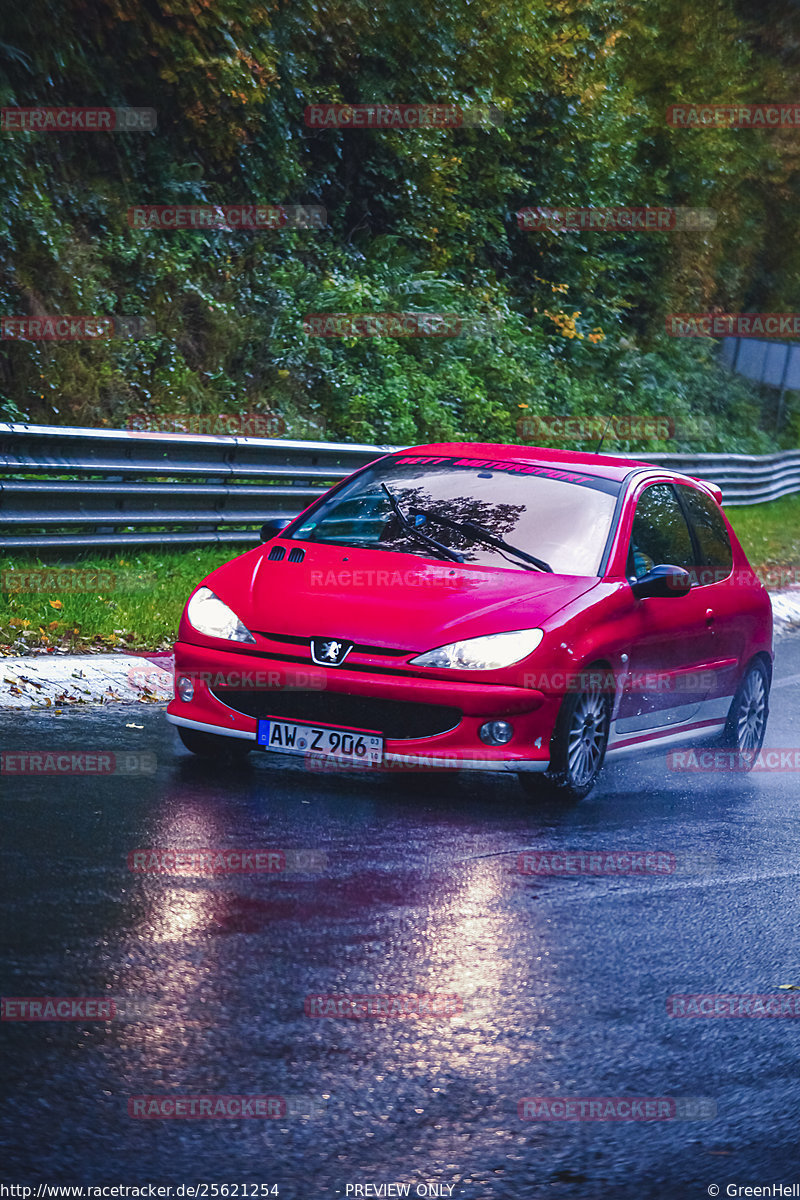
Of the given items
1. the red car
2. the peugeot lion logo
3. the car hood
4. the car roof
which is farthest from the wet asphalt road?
the car roof

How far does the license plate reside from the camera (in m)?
7.23

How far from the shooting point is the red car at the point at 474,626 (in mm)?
7266

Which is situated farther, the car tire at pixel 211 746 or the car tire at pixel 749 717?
the car tire at pixel 749 717

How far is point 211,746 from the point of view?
7.98 metres

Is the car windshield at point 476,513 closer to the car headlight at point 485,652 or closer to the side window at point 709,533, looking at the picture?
the car headlight at point 485,652

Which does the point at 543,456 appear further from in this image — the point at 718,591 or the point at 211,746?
the point at 211,746

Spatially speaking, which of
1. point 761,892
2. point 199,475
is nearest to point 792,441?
point 199,475

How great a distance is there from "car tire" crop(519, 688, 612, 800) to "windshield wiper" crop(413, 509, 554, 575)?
0.71m

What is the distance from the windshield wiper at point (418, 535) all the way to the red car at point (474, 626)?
11mm

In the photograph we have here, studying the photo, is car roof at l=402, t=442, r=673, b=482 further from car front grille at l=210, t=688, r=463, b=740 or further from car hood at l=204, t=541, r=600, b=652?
car front grille at l=210, t=688, r=463, b=740

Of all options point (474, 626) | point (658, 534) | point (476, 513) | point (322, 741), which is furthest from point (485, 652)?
point (658, 534)

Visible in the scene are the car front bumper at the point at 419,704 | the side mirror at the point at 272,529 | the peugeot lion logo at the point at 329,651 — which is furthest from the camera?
the side mirror at the point at 272,529

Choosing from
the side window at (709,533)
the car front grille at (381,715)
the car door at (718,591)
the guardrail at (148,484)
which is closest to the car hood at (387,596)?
the car front grille at (381,715)

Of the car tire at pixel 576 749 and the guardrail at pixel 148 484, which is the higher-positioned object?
the car tire at pixel 576 749
